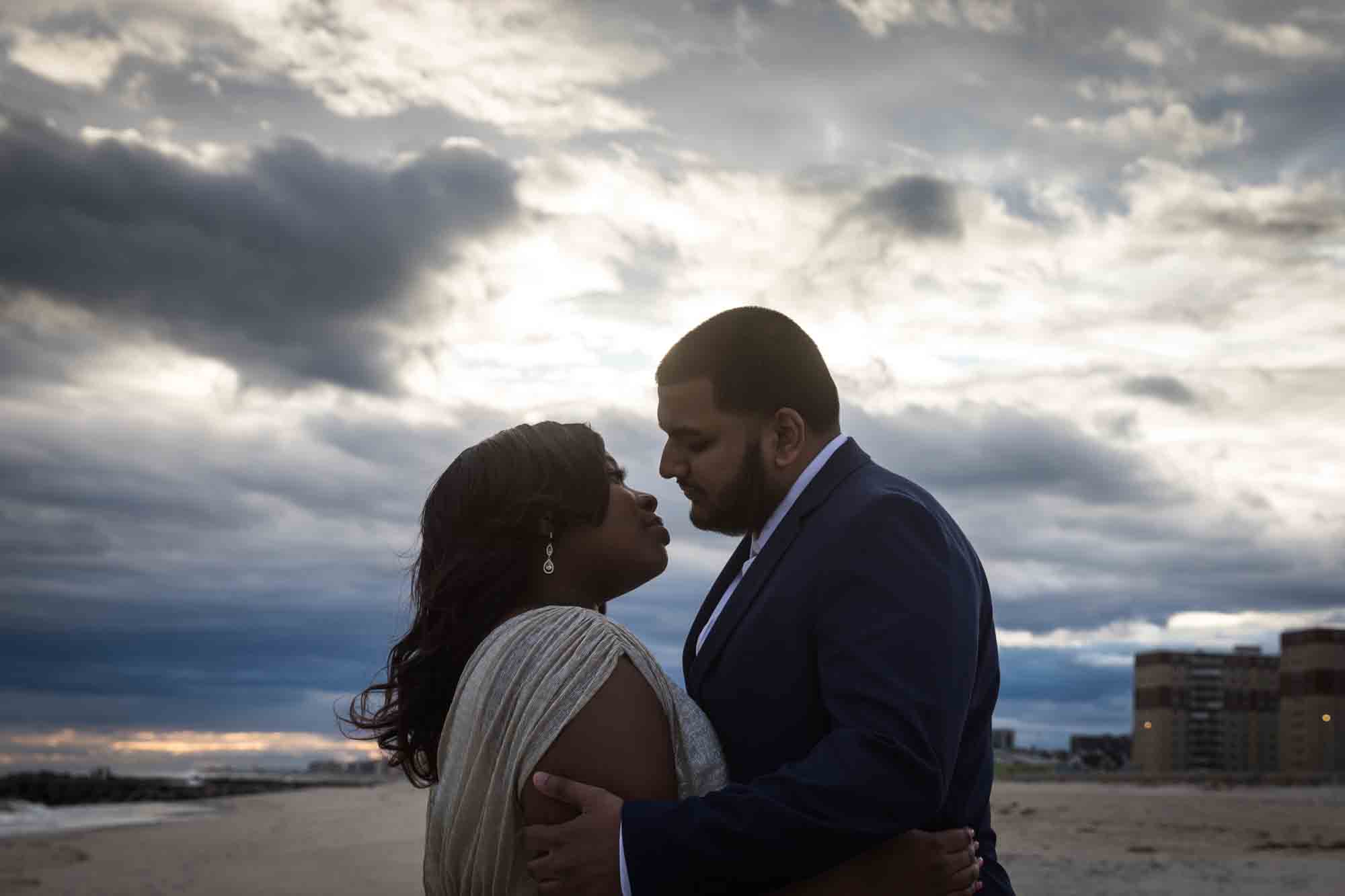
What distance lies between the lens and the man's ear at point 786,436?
3.34 meters

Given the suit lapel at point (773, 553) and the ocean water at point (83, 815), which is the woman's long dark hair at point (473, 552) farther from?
the ocean water at point (83, 815)

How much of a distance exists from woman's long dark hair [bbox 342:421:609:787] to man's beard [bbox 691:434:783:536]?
0.33 m

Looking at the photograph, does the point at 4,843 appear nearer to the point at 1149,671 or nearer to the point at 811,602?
the point at 811,602

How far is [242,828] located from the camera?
23984 millimetres

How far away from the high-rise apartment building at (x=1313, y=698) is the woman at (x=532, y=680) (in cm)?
9983

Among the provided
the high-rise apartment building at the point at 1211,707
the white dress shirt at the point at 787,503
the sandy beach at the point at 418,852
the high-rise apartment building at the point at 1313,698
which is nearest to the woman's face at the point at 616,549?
the white dress shirt at the point at 787,503

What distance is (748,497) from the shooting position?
132 inches

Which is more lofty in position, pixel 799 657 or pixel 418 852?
pixel 799 657

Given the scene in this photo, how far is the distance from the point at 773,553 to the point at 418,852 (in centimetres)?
1542

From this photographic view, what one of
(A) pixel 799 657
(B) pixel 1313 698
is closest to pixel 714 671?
(A) pixel 799 657

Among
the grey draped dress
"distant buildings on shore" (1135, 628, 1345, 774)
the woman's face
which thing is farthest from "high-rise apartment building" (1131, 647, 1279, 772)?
the grey draped dress

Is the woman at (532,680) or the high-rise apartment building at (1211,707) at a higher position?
the woman at (532,680)

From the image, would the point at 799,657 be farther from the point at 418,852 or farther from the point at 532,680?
the point at 418,852

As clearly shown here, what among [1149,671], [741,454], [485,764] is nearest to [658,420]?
[741,454]
